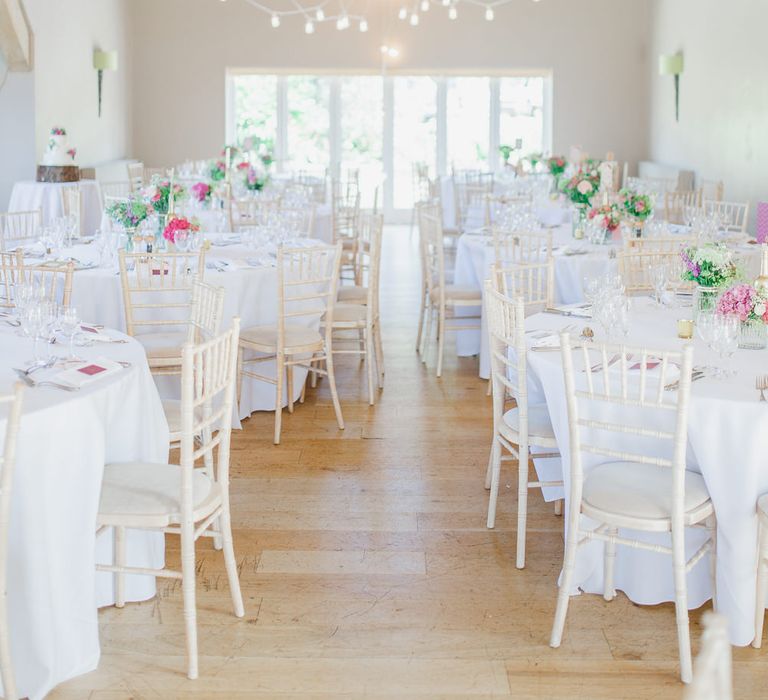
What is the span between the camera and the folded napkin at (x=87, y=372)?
329 centimetres

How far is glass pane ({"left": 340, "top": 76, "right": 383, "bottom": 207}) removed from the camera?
16125 mm

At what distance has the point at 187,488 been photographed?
123 inches

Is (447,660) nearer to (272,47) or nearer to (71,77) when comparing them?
(71,77)

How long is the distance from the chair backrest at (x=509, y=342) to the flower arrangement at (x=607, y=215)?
2733mm

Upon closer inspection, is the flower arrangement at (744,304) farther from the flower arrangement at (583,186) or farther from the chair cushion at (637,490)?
the flower arrangement at (583,186)

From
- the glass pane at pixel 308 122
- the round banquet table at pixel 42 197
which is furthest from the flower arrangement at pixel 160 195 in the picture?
the glass pane at pixel 308 122

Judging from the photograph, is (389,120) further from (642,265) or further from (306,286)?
(642,265)

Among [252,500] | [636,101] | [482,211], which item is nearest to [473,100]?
[636,101]

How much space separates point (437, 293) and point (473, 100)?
9.76m

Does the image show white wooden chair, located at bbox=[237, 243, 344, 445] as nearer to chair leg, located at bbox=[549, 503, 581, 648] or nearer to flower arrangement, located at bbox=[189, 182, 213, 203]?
flower arrangement, located at bbox=[189, 182, 213, 203]

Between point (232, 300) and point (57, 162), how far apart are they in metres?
5.37

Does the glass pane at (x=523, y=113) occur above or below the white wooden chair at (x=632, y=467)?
above

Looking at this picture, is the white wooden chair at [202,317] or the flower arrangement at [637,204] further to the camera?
the flower arrangement at [637,204]

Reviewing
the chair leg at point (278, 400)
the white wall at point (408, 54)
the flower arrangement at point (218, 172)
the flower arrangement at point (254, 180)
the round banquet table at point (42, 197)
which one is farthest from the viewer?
the white wall at point (408, 54)
